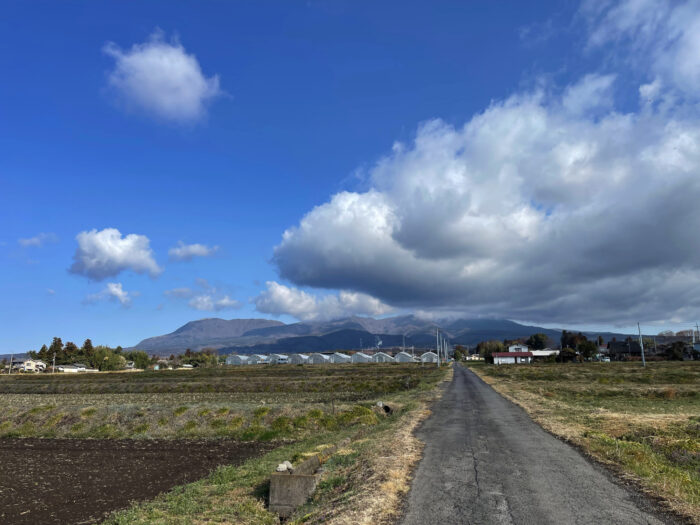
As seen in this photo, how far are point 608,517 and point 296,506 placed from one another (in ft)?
26.6

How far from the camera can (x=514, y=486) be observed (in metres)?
12.6

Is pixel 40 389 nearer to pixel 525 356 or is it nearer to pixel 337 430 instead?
pixel 337 430

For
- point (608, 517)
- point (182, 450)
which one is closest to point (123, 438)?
point (182, 450)

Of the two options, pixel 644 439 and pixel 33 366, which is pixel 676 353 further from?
pixel 33 366

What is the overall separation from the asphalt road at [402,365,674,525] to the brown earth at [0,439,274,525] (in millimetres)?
9710

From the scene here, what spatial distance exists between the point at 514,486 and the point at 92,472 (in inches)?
699

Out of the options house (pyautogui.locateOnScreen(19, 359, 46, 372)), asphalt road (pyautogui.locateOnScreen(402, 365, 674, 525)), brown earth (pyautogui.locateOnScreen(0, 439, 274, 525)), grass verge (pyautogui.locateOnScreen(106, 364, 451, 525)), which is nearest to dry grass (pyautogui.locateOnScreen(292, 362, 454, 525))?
grass verge (pyautogui.locateOnScreen(106, 364, 451, 525))

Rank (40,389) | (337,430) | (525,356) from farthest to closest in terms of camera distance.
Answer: (525,356) → (40,389) → (337,430)

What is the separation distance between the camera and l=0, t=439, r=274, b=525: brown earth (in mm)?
14273

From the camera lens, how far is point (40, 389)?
274 ft

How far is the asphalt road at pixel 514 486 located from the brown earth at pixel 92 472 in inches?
382

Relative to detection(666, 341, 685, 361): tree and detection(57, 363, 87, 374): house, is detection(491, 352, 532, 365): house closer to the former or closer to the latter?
detection(666, 341, 685, 361): tree

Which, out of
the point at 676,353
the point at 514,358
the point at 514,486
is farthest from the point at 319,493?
the point at 514,358

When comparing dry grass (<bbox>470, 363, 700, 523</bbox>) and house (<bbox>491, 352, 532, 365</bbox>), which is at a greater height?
dry grass (<bbox>470, 363, 700, 523</bbox>)
